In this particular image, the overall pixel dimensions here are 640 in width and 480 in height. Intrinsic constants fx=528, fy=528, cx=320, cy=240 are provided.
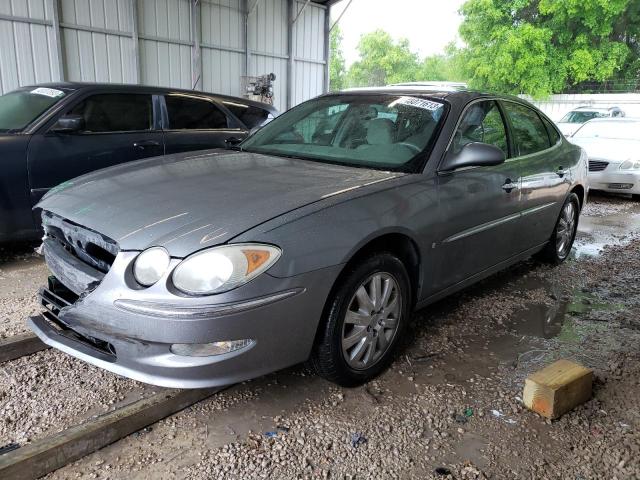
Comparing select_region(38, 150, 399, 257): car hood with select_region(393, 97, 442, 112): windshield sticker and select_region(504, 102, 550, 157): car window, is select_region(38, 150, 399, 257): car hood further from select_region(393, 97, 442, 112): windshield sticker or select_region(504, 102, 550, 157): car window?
select_region(504, 102, 550, 157): car window

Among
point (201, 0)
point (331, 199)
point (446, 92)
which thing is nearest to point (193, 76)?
point (201, 0)

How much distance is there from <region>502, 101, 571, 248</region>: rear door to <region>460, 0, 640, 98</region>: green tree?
2301cm

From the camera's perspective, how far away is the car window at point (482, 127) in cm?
321

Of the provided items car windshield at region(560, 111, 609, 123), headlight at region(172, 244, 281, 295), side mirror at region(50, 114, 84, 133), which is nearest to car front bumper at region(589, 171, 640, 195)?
side mirror at region(50, 114, 84, 133)

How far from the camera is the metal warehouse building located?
935cm

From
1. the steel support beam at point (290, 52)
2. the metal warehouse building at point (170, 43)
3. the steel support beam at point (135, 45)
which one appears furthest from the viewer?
the steel support beam at point (290, 52)

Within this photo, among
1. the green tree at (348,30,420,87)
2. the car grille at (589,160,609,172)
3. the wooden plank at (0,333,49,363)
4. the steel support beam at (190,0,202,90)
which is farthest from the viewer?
the green tree at (348,30,420,87)

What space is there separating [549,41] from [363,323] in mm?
27842

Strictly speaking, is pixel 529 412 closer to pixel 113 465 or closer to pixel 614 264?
pixel 113 465

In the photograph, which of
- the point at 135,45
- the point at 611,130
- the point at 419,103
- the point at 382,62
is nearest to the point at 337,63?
the point at 382,62

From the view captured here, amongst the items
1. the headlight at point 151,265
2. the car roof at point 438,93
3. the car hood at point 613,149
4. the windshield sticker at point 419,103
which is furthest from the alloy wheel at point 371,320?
the car hood at point 613,149

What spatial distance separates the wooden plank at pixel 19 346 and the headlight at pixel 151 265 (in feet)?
3.98

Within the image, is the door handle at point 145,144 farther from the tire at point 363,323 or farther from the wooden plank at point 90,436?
the tire at point 363,323

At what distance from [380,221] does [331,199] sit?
0.28 m
